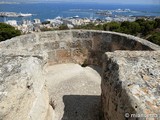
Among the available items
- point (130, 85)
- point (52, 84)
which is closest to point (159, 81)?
point (130, 85)

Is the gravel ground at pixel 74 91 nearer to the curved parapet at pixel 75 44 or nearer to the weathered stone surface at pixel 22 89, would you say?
the curved parapet at pixel 75 44

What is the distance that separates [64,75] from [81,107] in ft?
6.56

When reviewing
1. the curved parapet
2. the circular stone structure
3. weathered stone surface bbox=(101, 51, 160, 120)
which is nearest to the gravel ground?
the circular stone structure

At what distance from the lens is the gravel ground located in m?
5.07

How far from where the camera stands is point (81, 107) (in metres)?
5.30

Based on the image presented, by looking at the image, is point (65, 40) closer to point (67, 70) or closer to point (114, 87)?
point (67, 70)

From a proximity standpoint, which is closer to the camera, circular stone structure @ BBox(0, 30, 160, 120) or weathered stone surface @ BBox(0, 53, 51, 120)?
weathered stone surface @ BBox(0, 53, 51, 120)

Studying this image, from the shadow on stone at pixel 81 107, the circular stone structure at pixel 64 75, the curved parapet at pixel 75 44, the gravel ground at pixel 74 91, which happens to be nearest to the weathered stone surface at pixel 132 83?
the circular stone structure at pixel 64 75

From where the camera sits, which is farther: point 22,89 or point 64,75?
point 64,75

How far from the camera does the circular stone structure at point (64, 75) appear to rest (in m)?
3.27

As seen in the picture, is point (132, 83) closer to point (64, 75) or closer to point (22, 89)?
point (22, 89)

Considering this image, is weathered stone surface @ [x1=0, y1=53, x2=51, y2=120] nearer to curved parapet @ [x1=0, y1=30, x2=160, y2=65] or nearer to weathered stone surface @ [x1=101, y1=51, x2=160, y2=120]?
weathered stone surface @ [x1=101, y1=51, x2=160, y2=120]

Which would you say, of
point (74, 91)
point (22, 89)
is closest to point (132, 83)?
point (22, 89)

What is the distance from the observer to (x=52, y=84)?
21.3 ft
